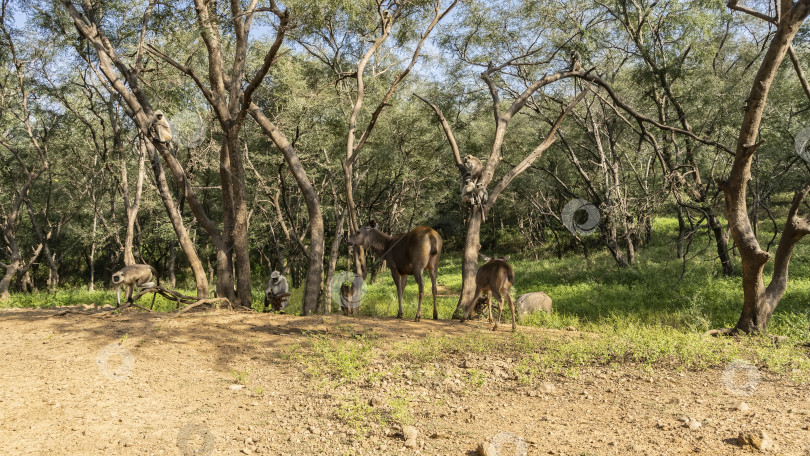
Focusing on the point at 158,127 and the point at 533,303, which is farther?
the point at 533,303

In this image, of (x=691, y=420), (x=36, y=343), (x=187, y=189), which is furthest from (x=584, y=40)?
(x=36, y=343)

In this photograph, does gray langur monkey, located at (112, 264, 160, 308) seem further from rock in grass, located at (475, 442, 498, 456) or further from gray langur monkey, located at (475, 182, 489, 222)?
rock in grass, located at (475, 442, 498, 456)

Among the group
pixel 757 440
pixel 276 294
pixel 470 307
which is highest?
pixel 470 307

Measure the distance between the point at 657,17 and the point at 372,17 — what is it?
842 cm

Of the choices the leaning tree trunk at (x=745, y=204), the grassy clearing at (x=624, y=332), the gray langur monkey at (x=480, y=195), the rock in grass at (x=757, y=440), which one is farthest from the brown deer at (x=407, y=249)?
the rock in grass at (x=757, y=440)

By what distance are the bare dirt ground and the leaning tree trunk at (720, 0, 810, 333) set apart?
2.63 meters
